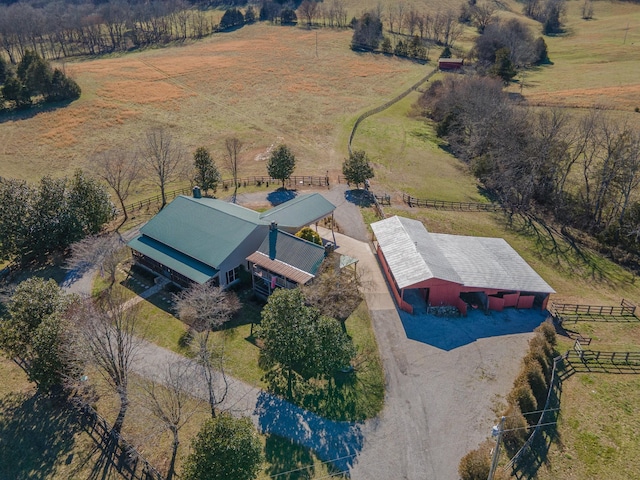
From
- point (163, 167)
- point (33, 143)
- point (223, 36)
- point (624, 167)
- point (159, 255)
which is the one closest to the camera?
point (159, 255)

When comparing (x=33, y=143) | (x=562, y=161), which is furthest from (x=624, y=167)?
(x=33, y=143)

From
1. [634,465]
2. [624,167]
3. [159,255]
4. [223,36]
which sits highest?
[223,36]

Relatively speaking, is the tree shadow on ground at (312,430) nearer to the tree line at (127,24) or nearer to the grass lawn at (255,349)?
the grass lawn at (255,349)

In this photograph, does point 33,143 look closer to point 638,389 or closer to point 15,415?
point 15,415

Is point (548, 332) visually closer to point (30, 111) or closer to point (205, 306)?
point (205, 306)

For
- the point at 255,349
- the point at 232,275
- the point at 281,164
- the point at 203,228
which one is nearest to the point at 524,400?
the point at 255,349

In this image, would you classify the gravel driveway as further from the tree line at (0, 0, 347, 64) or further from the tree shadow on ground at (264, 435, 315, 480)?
the tree line at (0, 0, 347, 64)

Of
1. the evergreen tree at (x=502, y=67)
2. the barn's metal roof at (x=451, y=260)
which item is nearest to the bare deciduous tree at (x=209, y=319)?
the barn's metal roof at (x=451, y=260)
